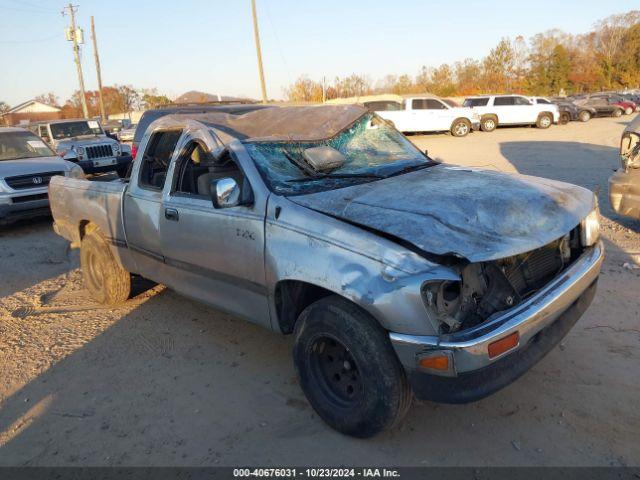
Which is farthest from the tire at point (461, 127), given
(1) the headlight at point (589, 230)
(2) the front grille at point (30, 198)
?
(1) the headlight at point (589, 230)

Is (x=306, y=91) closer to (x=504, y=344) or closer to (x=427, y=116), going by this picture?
(x=427, y=116)

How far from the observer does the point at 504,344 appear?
8.02 feet

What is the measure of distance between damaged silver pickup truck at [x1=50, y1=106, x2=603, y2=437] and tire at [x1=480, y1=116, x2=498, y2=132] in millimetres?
23002

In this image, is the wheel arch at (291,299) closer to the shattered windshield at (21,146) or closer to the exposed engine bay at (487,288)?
the exposed engine bay at (487,288)

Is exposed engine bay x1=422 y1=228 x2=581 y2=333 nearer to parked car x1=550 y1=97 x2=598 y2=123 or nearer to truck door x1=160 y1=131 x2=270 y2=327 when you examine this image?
truck door x1=160 y1=131 x2=270 y2=327

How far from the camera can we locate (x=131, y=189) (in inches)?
173

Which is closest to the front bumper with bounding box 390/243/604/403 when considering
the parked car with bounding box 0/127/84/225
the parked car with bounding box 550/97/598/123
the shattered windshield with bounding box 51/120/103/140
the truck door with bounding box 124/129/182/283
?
the truck door with bounding box 124/129/182/283

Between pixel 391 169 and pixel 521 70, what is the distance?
64951 mm

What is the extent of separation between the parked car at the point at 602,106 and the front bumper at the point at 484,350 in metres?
33.1

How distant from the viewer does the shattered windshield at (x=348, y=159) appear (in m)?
3.32

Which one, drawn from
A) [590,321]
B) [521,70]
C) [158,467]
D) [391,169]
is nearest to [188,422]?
[158,467]

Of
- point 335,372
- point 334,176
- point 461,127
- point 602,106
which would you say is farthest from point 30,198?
point 602,106

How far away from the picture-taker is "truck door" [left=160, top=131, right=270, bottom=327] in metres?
3.20

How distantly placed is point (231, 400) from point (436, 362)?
5.40ft
